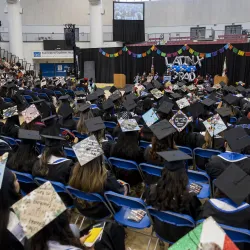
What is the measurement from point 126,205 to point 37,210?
4.90 ft

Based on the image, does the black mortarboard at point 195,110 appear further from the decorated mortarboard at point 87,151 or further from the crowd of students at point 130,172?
the decorated mortarboard at point 87,151

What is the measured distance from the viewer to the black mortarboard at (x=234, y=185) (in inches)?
91.0

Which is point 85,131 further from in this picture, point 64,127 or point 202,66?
point 202,66

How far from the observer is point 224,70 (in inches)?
632

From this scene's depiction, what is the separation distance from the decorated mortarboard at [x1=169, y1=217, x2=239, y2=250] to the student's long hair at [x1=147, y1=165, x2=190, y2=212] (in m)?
1.31

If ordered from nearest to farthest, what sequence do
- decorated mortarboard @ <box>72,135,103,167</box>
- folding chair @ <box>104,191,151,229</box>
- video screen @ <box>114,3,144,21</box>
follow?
folding chair @ <box>104,191,151,229</box> → decorated mortarboard @ <box>72,135,103,167</box> → video screen @ <box>114,3,144,21</box>

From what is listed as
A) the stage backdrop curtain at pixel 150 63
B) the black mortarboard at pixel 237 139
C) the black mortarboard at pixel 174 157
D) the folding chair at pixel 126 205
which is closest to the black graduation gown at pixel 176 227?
the folding chair at pixel 126 205

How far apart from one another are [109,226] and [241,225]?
1095 mm

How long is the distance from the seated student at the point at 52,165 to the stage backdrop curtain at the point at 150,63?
14425 millimetres

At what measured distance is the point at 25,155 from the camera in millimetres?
3777

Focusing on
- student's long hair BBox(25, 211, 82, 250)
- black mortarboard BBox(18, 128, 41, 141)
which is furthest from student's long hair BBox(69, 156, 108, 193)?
student's long hair BBox(25, 211, 82, 250)

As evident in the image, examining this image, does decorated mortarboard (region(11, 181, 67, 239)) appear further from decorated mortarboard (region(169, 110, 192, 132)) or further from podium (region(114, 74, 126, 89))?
podium (region(114, 74, 126, 89))

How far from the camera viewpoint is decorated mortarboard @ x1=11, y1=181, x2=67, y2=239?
60.8 inches

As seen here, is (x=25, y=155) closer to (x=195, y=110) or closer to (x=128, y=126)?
(x=128, y=126)
